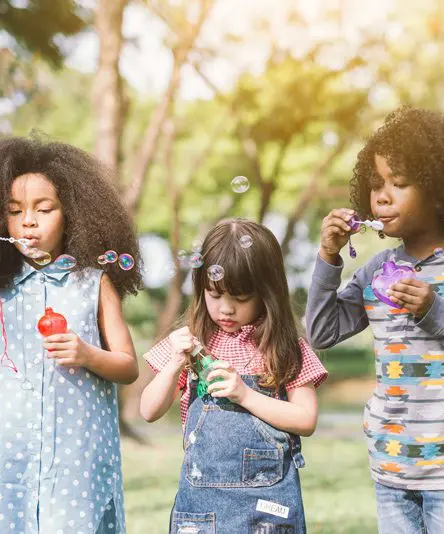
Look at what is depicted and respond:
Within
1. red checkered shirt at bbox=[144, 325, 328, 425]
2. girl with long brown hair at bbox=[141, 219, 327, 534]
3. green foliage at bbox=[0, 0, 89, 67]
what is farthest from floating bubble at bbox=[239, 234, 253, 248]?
green foliage at bbox=[0, 0, 89, 67]

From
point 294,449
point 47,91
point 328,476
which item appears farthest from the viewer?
point 47,91

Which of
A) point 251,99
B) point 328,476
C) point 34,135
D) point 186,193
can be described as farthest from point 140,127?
point 34,135

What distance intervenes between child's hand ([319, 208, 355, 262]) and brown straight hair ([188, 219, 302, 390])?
6.1 inches

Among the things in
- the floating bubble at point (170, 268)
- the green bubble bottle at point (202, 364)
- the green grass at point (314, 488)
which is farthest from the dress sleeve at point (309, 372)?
the green grass at point (314, 488)

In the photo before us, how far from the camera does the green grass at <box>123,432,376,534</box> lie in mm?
5352

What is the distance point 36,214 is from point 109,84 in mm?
7671

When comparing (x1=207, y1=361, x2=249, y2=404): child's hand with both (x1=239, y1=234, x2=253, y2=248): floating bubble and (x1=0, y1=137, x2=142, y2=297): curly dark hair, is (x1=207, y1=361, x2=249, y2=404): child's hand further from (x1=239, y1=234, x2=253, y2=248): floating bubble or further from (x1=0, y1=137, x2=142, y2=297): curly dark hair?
(x1=0, y1=137, x2=142, y2=297): curly dark hair

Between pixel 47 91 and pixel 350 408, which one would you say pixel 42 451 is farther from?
pixel 350 408

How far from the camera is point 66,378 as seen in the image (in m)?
2.90

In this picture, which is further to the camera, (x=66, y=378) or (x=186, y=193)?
(x=186, y=193)

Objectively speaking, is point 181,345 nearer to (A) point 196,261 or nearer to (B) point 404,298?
(A) point 196,261

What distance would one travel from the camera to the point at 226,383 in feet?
8.77

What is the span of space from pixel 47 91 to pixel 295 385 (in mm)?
11715

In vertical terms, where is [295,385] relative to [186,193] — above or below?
below
